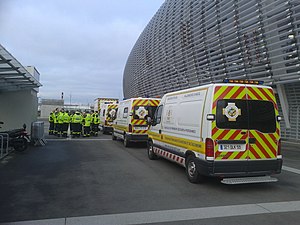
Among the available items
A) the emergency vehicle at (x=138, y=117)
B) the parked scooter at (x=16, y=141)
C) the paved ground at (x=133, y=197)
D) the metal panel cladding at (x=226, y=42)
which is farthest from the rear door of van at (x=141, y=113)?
the metal panel cladding at (x=226, y=42)

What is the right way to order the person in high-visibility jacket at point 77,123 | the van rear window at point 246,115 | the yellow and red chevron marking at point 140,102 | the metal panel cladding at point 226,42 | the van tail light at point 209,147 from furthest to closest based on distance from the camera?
the person in high-visibility jacket at point 77,123 → the metal panel cladding at point 226,42 → the yellow and red chevron marking at point 140,102 → the van rear window at point 246,115 → the van tail light at point 209,147

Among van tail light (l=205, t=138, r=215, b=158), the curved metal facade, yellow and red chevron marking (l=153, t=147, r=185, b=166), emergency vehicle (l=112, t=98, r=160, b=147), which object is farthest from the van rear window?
the curved metal facade

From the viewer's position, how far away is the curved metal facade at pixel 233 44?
13.3 meters

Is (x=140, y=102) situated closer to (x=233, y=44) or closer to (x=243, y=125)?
(x=243, y=125)

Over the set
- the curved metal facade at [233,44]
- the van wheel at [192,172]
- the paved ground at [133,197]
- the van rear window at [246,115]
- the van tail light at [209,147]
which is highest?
the curved metal facade at [233,44]

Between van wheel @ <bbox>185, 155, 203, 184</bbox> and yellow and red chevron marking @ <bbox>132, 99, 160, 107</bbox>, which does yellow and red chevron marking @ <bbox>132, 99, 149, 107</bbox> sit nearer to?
yellow and red chevron marking @ <bbox>132, 99, 160, 107</bbox>

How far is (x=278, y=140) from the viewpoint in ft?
20.6

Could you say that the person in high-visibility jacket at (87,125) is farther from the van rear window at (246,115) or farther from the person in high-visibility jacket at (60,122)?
the van rear window at (246,115)

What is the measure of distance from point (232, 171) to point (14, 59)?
728 centimetres

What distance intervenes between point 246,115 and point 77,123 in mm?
13191

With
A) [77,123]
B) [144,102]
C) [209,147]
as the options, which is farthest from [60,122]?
[209,147]

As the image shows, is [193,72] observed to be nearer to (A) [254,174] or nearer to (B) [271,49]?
(B) [271,49]

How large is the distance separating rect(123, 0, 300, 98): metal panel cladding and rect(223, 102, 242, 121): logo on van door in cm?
825

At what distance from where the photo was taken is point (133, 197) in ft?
17.9
